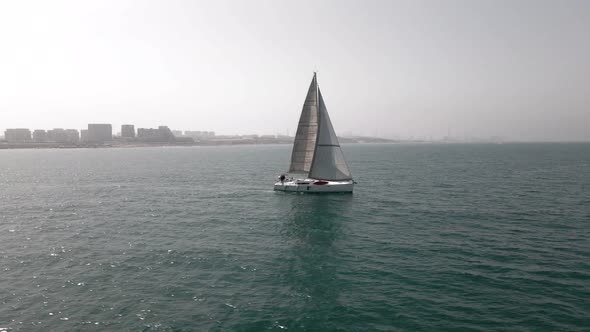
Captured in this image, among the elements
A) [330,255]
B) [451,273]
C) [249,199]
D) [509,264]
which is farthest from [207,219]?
[509,264]

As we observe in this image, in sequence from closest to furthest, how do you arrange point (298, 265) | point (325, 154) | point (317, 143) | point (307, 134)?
point (298, 265)
point (317, 143)
point (325, 154)
point (307, 134)

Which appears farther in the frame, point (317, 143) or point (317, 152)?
point (317, 152)

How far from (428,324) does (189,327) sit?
13948 mm

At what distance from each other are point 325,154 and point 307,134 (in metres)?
5.06

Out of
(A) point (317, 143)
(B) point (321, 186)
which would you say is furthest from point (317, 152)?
(B) point (321, 186)

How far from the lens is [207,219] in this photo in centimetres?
4659

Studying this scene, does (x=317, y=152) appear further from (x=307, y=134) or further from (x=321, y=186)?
(x=321, y=186)

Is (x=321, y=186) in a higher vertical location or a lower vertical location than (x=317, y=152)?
lower

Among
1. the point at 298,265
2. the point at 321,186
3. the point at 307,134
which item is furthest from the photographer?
the point at 307,134

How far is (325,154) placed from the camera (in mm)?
61938

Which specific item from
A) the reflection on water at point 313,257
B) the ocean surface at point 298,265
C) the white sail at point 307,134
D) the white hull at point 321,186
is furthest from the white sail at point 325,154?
the reflection on water at point 313,257

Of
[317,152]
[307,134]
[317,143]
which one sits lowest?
[317,152]

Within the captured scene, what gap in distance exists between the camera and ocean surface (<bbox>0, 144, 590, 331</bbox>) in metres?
21.1

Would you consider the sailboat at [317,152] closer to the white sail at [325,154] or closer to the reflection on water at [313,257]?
the white sail at [325,154]
